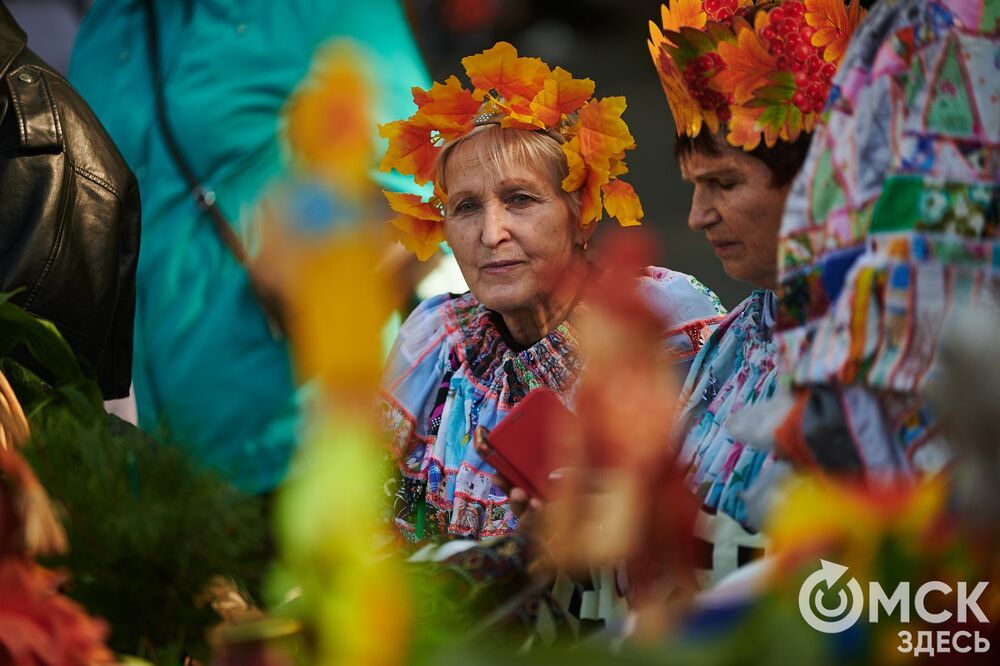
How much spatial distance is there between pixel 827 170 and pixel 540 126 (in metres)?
1.32

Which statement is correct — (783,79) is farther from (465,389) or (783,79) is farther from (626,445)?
(626,445)

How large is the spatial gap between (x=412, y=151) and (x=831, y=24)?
98 centimetres

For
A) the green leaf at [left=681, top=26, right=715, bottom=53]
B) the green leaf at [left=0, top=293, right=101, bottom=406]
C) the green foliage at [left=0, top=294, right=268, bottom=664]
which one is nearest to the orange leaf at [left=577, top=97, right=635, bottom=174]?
the green leaf at [left=681, top=26, right=715, bottom=53]

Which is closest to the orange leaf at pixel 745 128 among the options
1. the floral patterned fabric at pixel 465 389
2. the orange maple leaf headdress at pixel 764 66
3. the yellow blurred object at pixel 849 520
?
the orange maple leaf headdress at pixel 764 66

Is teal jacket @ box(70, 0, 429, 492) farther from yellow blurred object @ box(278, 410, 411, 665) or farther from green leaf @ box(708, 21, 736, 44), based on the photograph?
yellow blurred object @ box(278, 410, 411, 665)

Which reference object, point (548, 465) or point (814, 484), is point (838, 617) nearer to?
point (814, 484)

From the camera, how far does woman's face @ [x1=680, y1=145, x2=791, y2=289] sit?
183 centimetres

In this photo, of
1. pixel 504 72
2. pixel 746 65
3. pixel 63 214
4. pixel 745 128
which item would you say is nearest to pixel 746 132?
pixel 745 128

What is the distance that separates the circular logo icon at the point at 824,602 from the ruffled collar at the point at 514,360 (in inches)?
60.8

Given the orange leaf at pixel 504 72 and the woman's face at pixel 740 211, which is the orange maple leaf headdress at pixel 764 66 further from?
the orange leaf at pixel 504 72

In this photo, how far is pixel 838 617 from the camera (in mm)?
735

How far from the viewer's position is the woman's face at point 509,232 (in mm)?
2400

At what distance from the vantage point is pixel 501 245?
239cm

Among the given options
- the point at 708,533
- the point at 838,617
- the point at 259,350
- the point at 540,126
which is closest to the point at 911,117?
the point at 708,533
